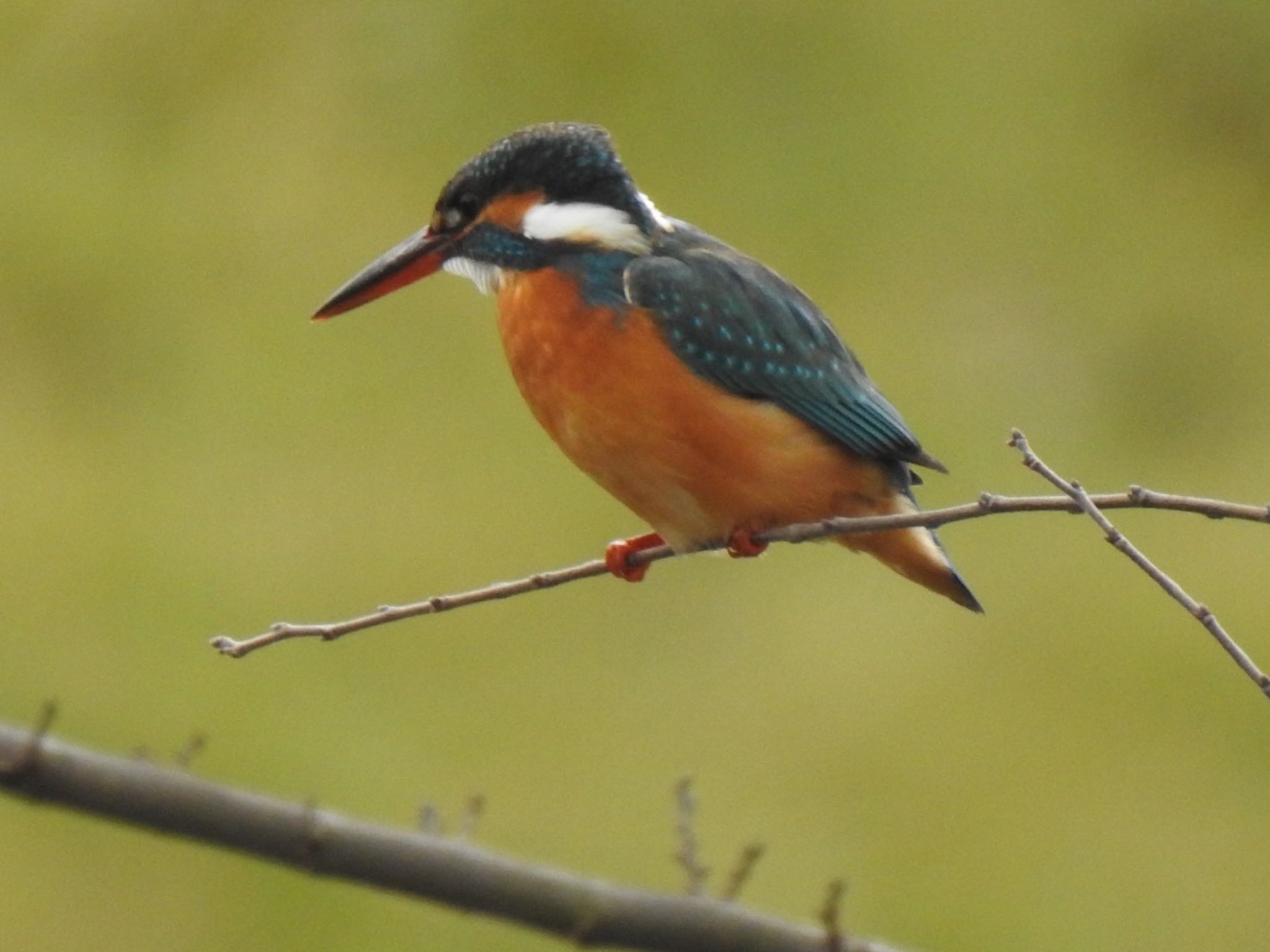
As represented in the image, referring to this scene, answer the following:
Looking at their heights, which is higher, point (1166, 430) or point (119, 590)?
point (1166, 430)

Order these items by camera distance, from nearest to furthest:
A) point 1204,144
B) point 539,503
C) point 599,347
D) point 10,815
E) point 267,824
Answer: point 267,824
point 599,347
point 10,815
point 539,503
point 1204,144

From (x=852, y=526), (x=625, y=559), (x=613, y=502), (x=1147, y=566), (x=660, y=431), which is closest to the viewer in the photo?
(x=1147, y=566)

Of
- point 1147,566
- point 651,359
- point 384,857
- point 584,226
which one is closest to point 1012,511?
point 1147,566

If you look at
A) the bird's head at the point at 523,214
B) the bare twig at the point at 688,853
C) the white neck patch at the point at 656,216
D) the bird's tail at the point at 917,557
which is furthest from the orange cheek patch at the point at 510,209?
the bare twig at the point at 688,853

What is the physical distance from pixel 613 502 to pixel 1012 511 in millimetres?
1710

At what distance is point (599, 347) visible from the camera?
161cm

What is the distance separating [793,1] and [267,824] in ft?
7.30

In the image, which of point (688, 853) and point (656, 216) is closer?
point (688, 853)

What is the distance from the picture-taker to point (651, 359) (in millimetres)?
1609

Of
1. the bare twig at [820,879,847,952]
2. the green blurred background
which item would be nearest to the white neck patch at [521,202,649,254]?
the bare twig at [820,879,847,952]

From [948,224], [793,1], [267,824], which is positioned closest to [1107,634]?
[948,224]

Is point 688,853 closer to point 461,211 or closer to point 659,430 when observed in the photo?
point 659,430

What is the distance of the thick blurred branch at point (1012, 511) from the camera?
1.08m

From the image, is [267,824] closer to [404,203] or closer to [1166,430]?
[404,203]
